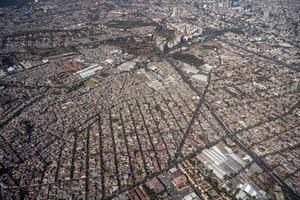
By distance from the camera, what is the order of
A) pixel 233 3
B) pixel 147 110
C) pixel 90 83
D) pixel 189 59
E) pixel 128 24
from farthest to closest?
pixel 233 3 → pixel 128 24 → pixel 189 59 → pixel 90 83 → pixel 147 110

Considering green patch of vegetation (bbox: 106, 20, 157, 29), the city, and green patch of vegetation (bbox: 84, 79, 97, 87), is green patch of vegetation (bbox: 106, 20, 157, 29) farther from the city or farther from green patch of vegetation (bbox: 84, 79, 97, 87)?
green patch of vegetation (bbox: 84, 79, 97, 87)

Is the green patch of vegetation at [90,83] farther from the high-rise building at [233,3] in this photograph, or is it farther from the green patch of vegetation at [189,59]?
the high-rise building at [233,3]

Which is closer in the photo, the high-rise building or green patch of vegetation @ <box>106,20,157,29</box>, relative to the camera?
green patch of vegetation @ <box>106,20,157,29</box>

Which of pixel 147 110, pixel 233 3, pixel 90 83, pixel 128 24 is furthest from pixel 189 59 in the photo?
pixel 233 3

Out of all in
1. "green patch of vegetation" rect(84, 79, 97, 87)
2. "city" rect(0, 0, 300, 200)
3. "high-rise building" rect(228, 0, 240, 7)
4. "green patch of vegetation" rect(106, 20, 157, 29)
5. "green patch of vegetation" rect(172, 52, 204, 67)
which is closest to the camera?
"city" rect(0, 0, 300, 200)

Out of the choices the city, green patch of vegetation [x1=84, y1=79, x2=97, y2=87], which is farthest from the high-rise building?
green patch of vegetation [x1=84, y1=79, x2=97, y2=87]

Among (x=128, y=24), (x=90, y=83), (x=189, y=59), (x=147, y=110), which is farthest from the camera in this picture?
(x=128, y=24)

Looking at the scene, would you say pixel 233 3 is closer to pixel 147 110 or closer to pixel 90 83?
pixel 90 83
